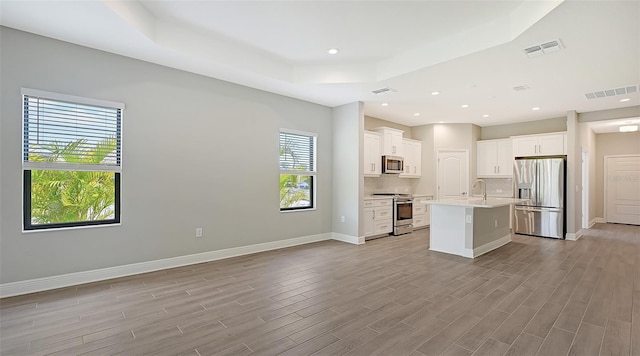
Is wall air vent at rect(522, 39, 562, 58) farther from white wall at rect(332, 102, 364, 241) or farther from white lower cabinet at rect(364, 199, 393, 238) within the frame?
white lower cabinet at rect(364, 199, 393, 238)

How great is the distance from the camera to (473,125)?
320 inches

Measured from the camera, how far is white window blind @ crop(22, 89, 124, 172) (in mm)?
3281

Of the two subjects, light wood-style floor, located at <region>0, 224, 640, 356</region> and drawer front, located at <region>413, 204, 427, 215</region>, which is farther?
drawer front, located at <region>413, 204, 427, 215</region>

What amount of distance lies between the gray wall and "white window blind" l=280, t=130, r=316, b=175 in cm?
18

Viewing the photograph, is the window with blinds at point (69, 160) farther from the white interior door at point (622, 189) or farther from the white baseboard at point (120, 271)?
the white interior door at point (622, 189)

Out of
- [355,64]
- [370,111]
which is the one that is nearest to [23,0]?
[355,64]

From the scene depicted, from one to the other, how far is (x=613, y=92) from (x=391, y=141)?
154 inches

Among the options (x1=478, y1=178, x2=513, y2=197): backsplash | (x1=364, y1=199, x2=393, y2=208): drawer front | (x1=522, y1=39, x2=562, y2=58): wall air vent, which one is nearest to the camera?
(x1=522, y1=39, x2=562, y2=58): wall air vent

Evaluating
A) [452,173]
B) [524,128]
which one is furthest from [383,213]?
[524,128]

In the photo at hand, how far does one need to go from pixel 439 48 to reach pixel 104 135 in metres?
4.40

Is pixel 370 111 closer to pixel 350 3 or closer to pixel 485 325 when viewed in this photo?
pixel 350 3

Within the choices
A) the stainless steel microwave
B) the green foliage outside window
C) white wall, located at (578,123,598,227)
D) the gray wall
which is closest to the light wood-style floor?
the gray wall

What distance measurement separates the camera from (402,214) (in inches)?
273

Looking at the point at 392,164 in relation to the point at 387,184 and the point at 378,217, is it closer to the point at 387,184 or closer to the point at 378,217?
the point at 387,184
